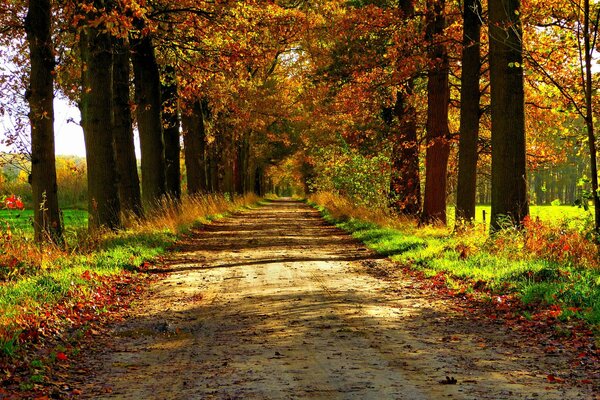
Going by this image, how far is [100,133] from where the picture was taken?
1545cm

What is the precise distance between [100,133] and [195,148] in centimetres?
1492

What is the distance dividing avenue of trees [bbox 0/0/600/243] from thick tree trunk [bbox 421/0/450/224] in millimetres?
45

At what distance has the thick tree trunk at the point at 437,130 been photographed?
1883cm

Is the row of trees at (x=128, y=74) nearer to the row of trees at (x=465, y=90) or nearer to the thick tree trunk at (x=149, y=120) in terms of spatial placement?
the thick tree trunk at (x=149, y=120)

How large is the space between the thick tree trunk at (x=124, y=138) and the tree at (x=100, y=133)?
1977mm

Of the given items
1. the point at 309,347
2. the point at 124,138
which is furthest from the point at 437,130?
the point at 309,347

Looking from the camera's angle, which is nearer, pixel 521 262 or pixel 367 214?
pixel 521 262

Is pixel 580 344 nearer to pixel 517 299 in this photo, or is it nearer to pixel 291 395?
pixel 517 299

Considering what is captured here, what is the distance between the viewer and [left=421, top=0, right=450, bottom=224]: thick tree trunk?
18.8 metres

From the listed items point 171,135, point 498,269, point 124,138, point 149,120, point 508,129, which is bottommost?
point 498,269

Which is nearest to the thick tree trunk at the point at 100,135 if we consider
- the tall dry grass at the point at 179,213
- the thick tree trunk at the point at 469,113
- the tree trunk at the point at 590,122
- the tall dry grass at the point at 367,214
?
the tall dry grass at the point at 179,213

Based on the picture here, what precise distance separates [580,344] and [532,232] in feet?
19.3

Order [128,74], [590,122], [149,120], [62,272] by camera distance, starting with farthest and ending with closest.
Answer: [149,120], [128,74], [590,122], [62,272]

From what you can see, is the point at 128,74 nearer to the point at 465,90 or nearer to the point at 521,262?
the point at 465,90
